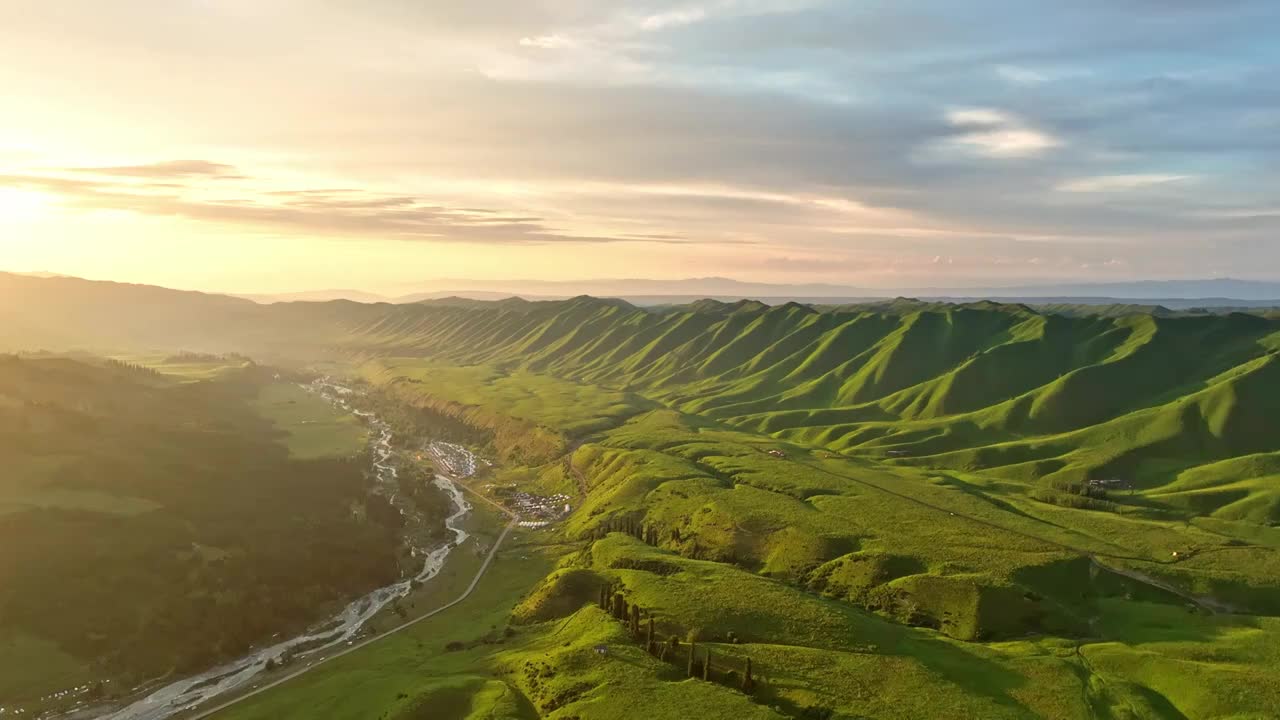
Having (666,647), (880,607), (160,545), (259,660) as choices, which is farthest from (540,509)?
(880,607)

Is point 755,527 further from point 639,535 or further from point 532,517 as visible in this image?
point 532,517

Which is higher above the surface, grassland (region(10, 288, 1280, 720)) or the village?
grassland (region(10, 288, 1280, 720))

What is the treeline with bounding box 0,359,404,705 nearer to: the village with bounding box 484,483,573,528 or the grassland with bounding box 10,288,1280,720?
the grassland with bounding box 10,288,1280,720

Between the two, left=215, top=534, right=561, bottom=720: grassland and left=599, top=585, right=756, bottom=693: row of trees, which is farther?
left=215, top=534, right=561, bottom=720: grassland

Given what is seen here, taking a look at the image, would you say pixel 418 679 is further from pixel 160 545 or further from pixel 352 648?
pixel 160 545

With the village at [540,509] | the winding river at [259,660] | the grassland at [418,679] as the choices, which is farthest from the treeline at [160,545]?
the village at [540,509]

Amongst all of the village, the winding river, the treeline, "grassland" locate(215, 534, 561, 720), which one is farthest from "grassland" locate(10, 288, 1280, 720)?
the treeline

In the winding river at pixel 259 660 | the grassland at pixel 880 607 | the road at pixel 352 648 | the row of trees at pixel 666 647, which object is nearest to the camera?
the grassland at pixel 880 607

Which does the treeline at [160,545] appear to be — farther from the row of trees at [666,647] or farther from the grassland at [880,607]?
the row of trees at [666,647]

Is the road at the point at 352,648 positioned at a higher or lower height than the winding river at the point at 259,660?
higher

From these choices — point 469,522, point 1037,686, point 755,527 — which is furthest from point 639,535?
point 1037,686
